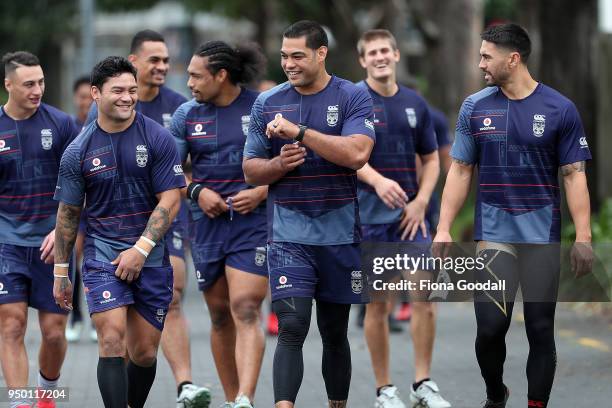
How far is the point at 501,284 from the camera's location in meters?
7.95

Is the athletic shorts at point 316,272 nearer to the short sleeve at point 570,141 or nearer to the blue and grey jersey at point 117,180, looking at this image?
the blue and grey jersey at point 117,180

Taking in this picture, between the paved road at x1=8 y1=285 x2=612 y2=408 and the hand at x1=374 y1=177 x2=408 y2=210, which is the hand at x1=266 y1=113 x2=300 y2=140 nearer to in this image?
the hand at x1=374 y1=177 x2=408 y2=210

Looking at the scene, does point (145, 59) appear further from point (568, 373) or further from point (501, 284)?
point (568, 373)

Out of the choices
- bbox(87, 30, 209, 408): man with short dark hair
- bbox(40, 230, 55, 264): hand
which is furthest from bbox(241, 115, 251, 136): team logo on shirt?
bbox(40, 230, 55, 264): hand

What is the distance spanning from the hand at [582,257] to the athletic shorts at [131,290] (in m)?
2.35

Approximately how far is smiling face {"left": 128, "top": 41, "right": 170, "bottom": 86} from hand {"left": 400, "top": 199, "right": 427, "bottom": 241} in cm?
199

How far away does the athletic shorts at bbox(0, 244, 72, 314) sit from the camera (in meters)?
8.68

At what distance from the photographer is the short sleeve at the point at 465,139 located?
8070mm

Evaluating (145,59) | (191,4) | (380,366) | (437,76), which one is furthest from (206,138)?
(191,4)

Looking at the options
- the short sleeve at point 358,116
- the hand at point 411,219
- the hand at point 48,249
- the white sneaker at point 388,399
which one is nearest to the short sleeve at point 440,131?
the hand at point 411,219

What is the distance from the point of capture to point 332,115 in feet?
26.2

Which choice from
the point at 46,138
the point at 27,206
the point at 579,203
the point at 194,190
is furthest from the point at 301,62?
the point at 27,206

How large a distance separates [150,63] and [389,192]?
6.67ft

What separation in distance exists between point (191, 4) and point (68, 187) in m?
28.6
